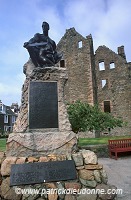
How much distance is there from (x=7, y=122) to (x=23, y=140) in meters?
40.0

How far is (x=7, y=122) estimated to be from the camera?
4256cm

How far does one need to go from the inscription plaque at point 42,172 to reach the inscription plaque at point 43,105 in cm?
106

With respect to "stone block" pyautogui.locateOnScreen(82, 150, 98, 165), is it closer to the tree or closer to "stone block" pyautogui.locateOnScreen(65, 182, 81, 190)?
"stone block" pyautogui.locateOnScreen(65, 182, 81, 190)

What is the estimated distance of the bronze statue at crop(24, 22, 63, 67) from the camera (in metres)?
5.57

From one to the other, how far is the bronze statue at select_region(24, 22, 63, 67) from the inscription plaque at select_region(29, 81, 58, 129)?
715mm

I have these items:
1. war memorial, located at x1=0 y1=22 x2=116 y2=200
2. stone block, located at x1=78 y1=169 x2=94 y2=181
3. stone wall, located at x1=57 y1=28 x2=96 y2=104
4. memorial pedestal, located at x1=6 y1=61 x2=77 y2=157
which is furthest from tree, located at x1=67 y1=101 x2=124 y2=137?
stone wall, located at x1=57 y1=28 x2=96 y2=104

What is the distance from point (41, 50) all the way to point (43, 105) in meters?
1.70

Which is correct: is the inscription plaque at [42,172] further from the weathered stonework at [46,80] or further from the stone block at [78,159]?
the weathered stonework at [46,80]

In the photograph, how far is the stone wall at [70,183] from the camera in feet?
12.7

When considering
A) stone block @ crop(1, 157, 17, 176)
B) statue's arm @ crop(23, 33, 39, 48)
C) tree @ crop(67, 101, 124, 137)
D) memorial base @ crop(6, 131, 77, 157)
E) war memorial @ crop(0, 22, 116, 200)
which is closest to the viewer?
war memorial @ crop(0, 22, 116, 200)

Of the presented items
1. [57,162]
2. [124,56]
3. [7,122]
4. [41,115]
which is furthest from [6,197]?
[7,122]

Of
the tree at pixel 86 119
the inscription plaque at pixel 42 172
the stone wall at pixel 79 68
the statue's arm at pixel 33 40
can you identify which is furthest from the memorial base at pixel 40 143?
the stone wall at pixel 79 68

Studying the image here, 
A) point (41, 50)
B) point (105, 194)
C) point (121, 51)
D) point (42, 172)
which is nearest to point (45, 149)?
point (42, 172)

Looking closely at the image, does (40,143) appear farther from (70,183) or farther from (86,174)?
(86,174)
